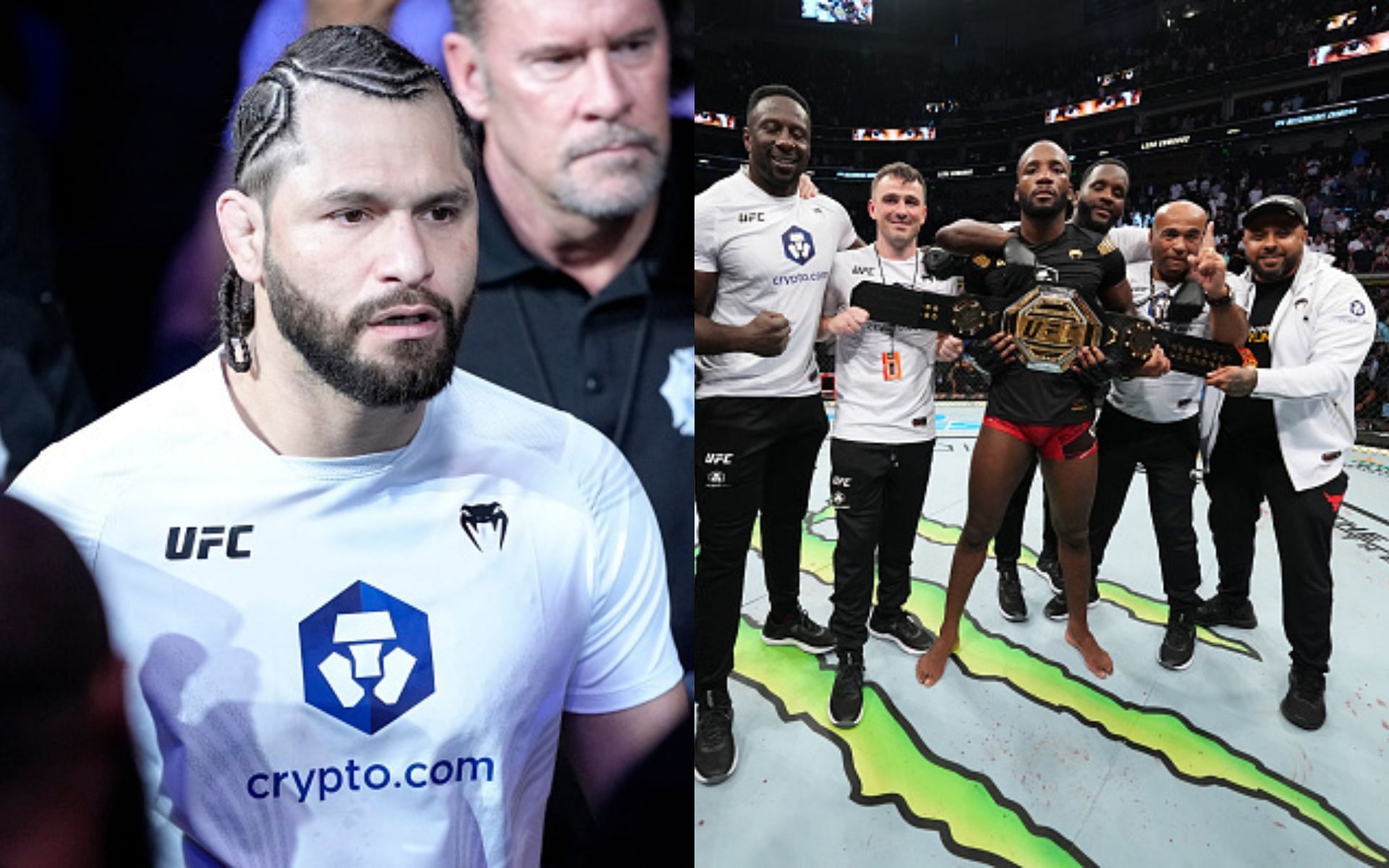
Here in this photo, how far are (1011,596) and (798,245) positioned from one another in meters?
2.05

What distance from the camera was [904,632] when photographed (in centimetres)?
314

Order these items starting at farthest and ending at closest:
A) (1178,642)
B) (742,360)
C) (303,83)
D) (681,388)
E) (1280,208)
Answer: (1178,642)
(1280,208)
(742,360)
(681,388)
(303,83)

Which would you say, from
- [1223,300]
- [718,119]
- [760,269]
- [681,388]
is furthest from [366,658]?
[718,119]

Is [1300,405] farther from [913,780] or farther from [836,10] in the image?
[836,10]

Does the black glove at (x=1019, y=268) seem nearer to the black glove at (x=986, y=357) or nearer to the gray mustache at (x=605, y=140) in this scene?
the black glove at (x=986, y=357)

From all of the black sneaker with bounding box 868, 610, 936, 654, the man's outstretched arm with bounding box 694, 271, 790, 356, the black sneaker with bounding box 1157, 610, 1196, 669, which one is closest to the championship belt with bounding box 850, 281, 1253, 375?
the man's outstretched arm with bounding box 694, 271, 790, 356

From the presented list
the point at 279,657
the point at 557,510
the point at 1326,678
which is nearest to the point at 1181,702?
the point at 1326,678

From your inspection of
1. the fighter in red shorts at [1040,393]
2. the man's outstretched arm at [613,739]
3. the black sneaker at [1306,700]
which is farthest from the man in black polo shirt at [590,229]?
the black sneaker at [1306,700]

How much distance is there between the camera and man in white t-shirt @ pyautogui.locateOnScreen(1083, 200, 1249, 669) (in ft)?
9.85

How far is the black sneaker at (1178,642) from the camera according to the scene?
2.99 m

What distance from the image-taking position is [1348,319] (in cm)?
263

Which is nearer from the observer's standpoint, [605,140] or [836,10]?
[605,140]

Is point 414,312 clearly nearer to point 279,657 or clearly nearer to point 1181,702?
point 279,657

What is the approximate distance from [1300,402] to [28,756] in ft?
12.4
